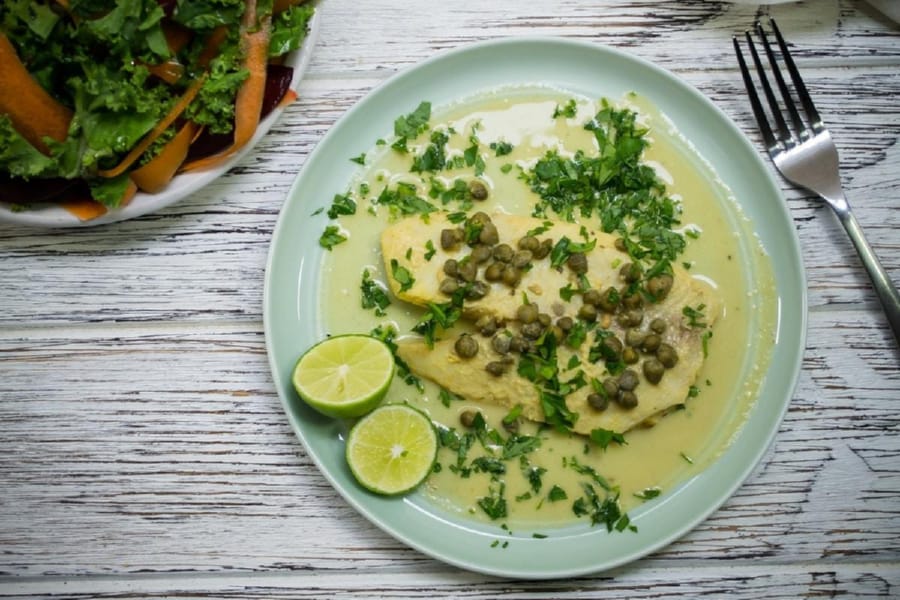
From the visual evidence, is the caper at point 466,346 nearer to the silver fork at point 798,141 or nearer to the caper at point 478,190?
the caper at point 478,190

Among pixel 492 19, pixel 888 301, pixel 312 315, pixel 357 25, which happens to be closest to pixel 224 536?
pixel 312 315

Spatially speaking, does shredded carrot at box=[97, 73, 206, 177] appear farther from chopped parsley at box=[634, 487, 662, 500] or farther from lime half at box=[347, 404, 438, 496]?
chopped parsley at box=[634, 487, 662, 500]

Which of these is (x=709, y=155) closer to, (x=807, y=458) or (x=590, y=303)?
(x=590, y=303)

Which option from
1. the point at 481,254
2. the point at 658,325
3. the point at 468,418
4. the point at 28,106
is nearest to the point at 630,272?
the point at 658,325

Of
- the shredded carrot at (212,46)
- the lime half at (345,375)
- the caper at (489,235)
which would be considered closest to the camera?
the lime half at (345,375)

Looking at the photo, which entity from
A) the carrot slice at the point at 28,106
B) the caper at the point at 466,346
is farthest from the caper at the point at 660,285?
the carrot slice at the point at 28,106
